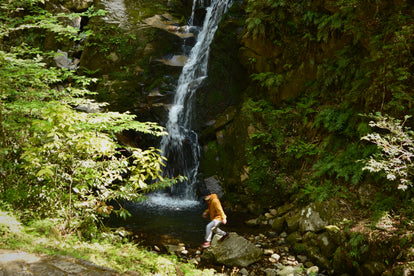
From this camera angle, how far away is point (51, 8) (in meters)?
15.2

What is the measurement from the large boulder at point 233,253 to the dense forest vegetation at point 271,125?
2333 mm

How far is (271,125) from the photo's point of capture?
10562mm

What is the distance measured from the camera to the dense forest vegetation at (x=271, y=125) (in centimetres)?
480

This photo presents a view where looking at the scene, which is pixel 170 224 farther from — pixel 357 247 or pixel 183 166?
pixel 357 247

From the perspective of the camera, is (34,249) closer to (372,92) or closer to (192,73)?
(372,92)

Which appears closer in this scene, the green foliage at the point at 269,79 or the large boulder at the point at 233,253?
the large boulder at the point at 233,253

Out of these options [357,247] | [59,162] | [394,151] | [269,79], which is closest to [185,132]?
[269,79]

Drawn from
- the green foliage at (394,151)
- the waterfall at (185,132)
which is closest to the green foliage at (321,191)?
the green foliage at (394,151)

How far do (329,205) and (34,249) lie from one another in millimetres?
6746

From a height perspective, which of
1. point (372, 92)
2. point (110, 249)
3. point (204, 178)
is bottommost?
point (204, 178)

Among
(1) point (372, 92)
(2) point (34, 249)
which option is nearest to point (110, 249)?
(2) point (34, 249)

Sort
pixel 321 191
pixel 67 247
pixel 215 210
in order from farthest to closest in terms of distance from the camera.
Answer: pixel 321 191
pixel 215 210
pixel 67 247

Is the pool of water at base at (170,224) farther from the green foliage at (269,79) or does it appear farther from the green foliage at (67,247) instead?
the green foliage at (269,79)

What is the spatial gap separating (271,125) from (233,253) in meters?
5.70
